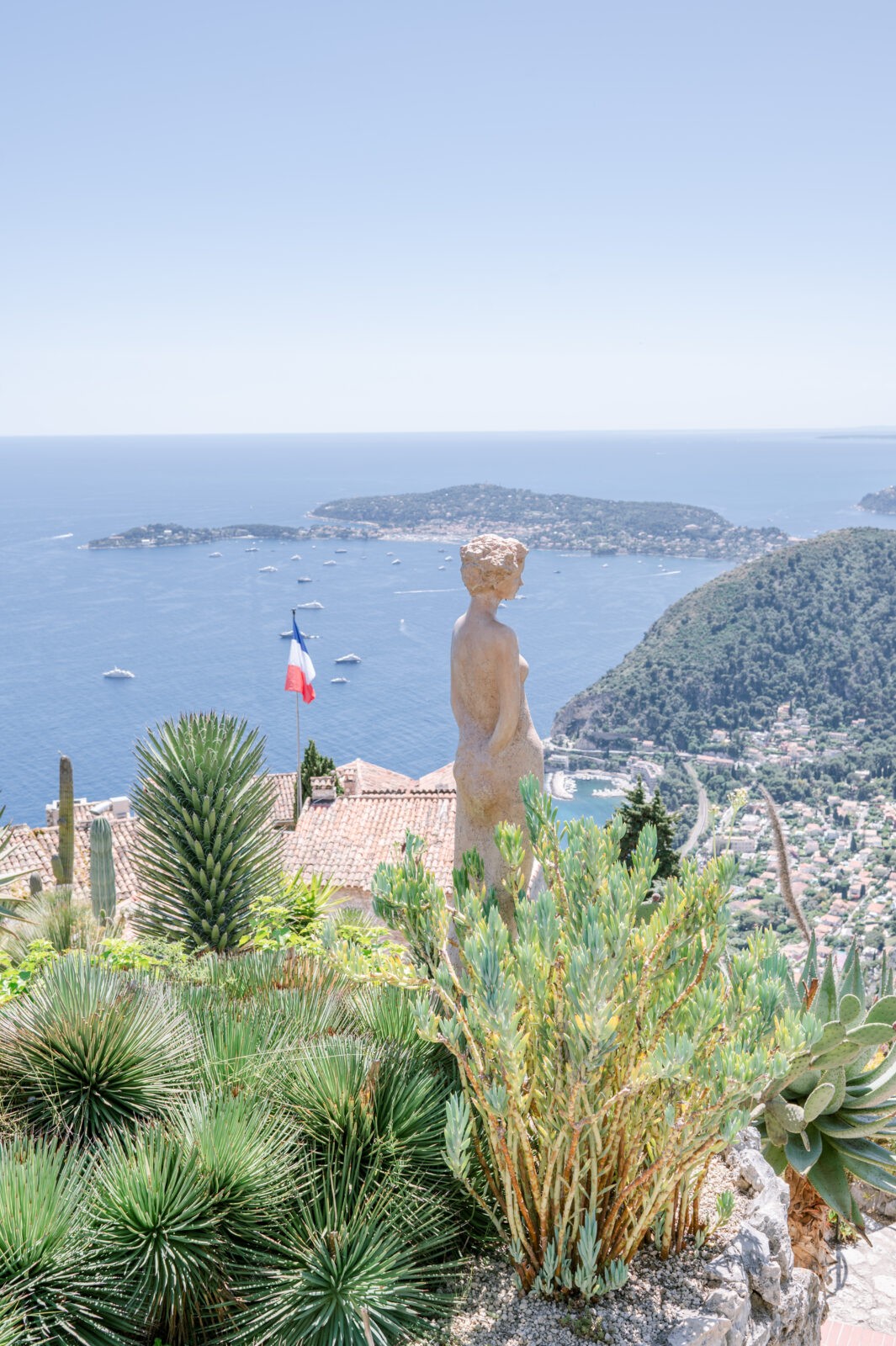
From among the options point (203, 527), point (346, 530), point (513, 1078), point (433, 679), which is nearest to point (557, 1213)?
point (513, 1078)

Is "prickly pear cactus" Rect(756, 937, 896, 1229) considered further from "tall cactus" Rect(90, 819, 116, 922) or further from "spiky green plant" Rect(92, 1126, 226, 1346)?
"tall cactus" Rect(90, 819, 116, 922)

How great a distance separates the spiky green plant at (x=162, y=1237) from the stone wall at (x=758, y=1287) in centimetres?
162

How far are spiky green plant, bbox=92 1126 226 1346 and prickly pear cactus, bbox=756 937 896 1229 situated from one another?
2.51 meters

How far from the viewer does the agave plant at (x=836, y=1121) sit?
185 inches

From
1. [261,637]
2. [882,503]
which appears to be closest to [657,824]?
[261,637]

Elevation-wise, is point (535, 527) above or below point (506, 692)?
below

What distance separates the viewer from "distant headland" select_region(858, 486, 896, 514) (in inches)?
5782

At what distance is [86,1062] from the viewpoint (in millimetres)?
4148

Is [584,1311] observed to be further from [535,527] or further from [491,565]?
[535,527]

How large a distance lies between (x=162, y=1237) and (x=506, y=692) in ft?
9.17

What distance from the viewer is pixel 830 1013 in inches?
216

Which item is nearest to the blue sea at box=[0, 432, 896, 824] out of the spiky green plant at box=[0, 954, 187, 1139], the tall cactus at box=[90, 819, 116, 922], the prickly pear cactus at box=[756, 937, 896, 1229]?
the tall cactus at box=[90, 819, 116, 922]

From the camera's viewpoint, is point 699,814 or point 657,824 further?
point 699,814

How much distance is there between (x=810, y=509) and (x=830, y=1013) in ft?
572
